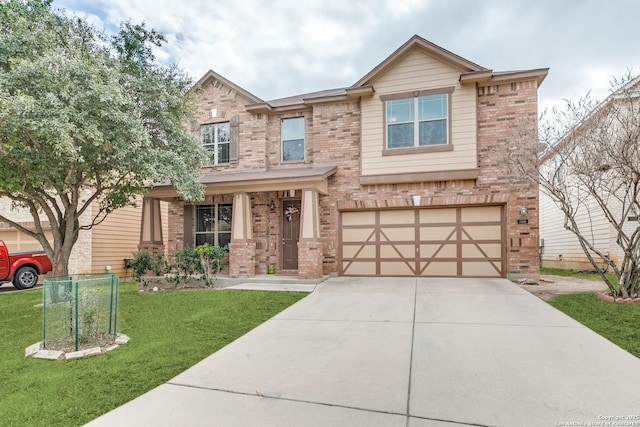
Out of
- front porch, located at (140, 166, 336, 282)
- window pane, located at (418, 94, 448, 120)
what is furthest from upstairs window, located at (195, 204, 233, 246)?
window pane, located at (418, 94, 448, 120)

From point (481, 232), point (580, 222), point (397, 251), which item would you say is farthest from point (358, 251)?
point (580, 222)

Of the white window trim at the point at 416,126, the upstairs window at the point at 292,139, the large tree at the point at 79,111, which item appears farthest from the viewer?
the upstairs window at the point at 292,139

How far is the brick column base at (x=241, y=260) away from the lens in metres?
10.7

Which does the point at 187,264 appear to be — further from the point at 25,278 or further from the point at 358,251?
the point at 25,278

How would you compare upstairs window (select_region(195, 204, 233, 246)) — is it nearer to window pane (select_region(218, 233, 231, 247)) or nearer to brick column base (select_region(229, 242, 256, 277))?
window pane (select_region(218, 233, 231, 247))

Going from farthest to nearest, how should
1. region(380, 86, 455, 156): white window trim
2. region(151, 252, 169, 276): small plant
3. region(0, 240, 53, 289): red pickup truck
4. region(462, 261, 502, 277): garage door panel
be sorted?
region(0, 240, 53, 289): red pickup truck < region(151, 252, 169, 276): small plant < region(380, 86, 455, 156): white window trim < region(462, 261, 502, 277): garage door panel

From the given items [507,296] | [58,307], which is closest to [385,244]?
[507,296]

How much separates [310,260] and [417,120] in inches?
212

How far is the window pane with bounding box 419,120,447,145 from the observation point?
10.2m

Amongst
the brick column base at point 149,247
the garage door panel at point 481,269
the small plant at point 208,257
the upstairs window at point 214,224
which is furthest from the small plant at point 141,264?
the garage door panel at point 481,269

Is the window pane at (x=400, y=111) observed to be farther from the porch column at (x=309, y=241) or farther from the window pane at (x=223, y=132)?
the window pane at (x=223, y=132)

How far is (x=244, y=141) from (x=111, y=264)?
322 inches

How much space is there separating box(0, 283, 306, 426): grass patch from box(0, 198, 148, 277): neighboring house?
548 centimetres

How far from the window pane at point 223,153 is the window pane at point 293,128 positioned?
7.15 ft
